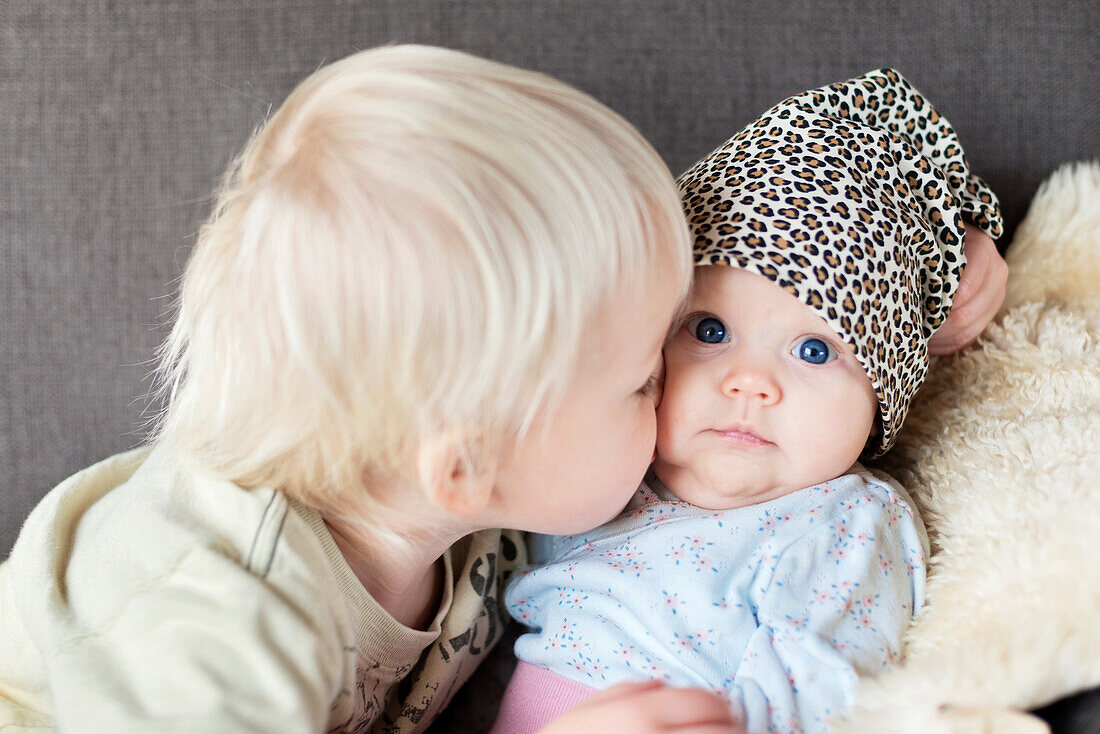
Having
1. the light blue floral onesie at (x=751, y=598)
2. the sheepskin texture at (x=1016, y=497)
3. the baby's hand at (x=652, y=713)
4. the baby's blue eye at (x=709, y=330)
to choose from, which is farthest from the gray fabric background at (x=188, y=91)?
the baby's hand at (x=652, y=713)

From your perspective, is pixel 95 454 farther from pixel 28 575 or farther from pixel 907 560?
pixel 907 560

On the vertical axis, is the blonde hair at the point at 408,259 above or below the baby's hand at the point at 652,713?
above

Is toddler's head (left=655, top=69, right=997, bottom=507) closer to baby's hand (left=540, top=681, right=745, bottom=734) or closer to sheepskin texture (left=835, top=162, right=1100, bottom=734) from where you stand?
sheepskin texture (left=835, top=162, right=1100, bottom=734)

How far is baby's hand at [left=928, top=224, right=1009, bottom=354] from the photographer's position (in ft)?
3.13

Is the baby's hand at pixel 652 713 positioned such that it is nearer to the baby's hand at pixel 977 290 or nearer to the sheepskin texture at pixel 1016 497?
the sheepskin texture at pixel 1016 497

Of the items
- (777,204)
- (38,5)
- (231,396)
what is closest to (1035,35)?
(777,204)

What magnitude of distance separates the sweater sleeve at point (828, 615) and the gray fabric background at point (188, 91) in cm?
54

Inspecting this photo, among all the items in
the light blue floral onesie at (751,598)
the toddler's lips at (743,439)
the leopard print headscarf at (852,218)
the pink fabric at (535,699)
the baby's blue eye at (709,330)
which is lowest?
the pink fabric at (535,699)

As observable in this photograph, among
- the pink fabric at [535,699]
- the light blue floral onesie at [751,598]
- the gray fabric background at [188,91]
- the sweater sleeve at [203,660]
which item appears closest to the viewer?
the sweater sleeve at [203,660]

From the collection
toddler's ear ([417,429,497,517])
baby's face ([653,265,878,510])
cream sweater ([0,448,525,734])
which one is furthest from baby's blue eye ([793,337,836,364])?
cream sweater ([0,448,525,734])

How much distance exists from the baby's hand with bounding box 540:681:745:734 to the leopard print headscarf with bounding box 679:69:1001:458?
335 mm

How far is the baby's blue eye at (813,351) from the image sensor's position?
0.82 meters

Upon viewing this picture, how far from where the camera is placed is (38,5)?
1.08m

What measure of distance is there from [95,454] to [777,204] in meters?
0.85
